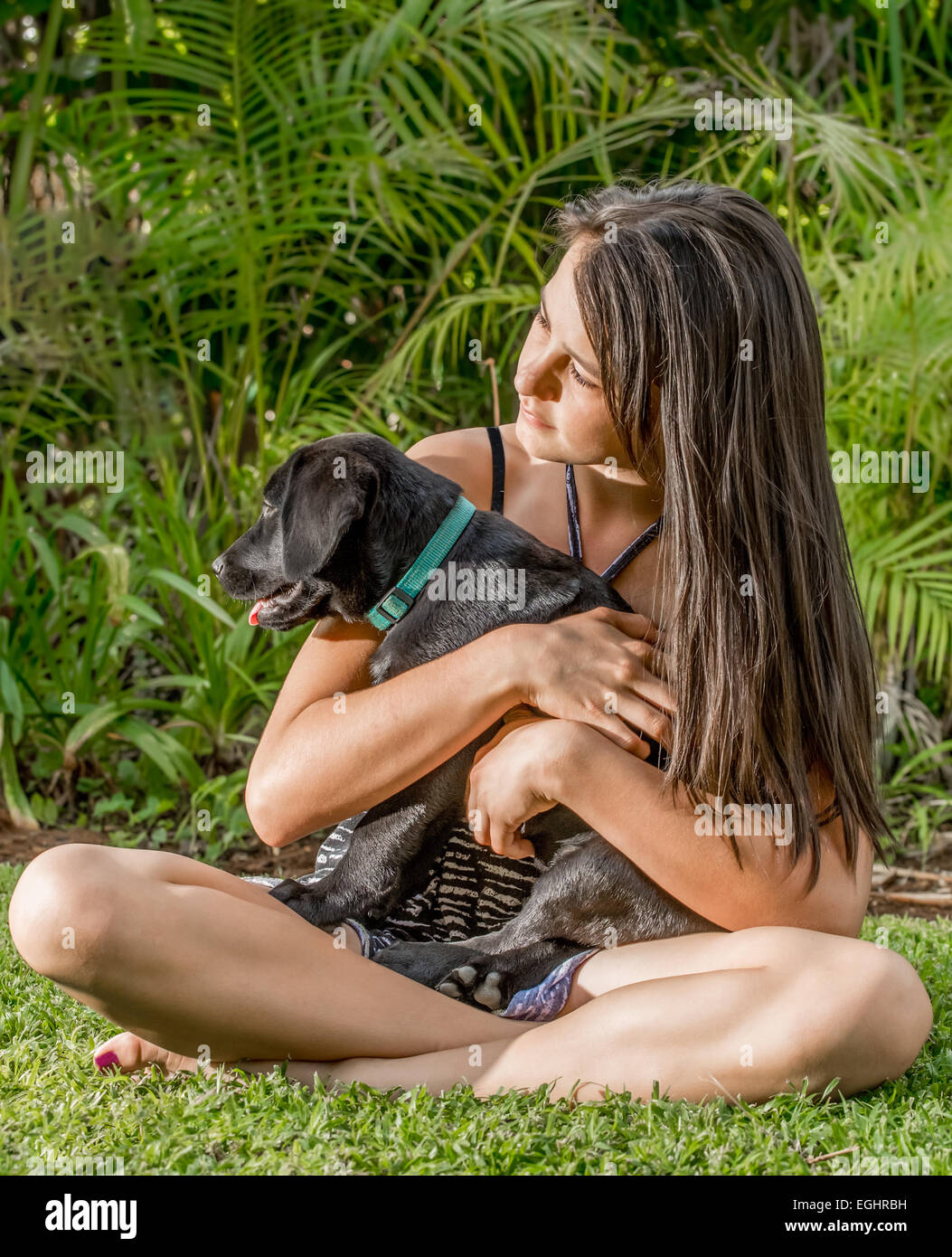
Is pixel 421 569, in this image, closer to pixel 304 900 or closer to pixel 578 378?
pixel 578 378

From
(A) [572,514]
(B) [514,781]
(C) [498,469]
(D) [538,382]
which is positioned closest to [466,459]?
(C) [498,469]

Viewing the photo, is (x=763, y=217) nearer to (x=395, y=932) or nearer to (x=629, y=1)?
(x=395, y=932)

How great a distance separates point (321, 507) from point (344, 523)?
2.5 inches

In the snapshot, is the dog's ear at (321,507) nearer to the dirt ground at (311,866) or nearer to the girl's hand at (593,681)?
the girl's hand at (593,681)

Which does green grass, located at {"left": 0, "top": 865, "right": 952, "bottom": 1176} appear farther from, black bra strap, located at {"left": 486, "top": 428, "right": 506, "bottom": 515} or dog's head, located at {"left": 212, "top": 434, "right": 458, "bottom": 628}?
black bra strap, located at {"left": 486, "top": 428, "right": 506, "bottom": 515}

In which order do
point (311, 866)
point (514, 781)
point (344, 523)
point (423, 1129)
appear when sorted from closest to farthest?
point (423, 1129), point (514, 781), point (344, 523), point (311, 866)

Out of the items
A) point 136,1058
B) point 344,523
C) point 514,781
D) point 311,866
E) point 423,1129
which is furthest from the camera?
point 311,866

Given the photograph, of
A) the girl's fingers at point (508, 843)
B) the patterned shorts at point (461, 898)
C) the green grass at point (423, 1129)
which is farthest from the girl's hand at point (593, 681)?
the green grass at point (423, 1129)

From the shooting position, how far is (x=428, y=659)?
2.24 metres

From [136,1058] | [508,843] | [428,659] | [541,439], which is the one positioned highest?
[541,439]

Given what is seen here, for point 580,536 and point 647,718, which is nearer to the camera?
point 647,718

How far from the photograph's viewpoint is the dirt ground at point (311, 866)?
3.89 metres
